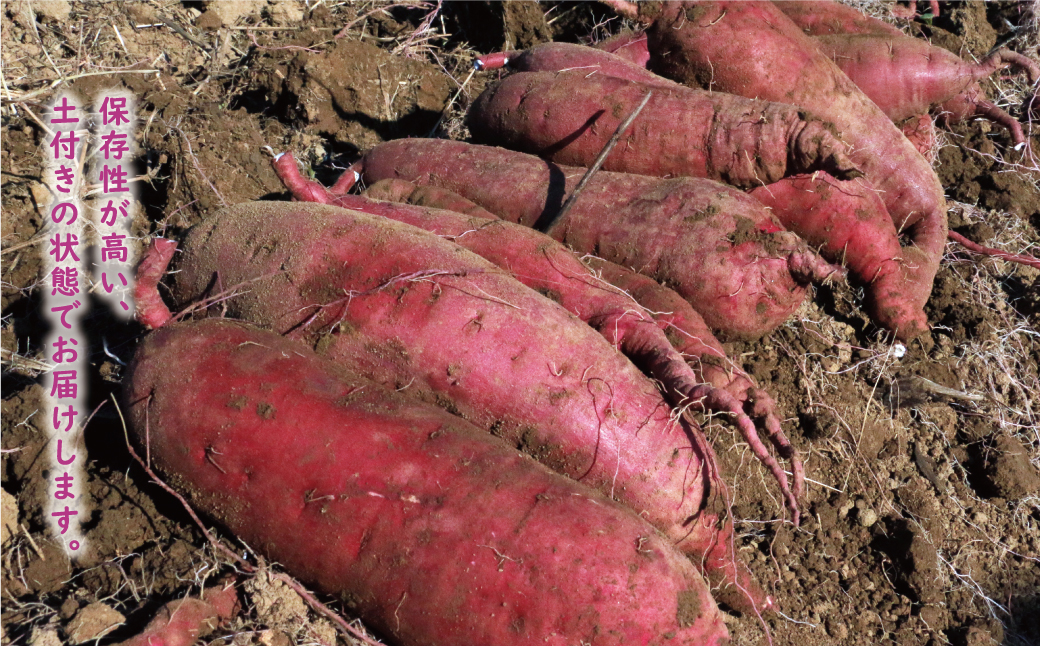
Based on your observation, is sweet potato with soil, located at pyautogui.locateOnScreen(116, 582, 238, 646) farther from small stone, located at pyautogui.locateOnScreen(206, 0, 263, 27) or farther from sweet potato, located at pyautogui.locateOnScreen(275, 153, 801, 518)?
small stone, located at pyautogui.locateOnScreen(206, 0, 263, 27)

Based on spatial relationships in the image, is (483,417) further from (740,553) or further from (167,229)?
(167,229)

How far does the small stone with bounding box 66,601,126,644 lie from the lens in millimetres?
2480

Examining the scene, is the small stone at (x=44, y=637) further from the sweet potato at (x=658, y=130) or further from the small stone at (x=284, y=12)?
the small stone at (x=284, y=12)

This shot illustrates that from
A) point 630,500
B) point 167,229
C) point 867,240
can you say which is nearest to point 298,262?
point 167,229

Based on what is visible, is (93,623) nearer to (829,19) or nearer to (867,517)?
(867,517)

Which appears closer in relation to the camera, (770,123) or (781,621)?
(781,621)

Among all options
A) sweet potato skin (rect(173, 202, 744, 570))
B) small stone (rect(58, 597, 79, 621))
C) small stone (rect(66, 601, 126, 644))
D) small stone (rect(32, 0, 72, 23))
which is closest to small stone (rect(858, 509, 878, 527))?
sweet potato skin (rect(173, 202, 744, 570))

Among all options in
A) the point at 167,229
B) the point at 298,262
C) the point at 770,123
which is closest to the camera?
the point at 298,262

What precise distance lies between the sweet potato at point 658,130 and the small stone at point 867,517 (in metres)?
1.42

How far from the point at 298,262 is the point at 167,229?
4.02 ft

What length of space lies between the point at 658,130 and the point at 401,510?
86.3 inches

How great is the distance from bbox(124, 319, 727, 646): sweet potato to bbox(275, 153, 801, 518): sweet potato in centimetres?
50

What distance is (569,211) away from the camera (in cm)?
348

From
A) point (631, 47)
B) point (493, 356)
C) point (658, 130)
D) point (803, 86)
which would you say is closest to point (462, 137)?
point (631, 47)
